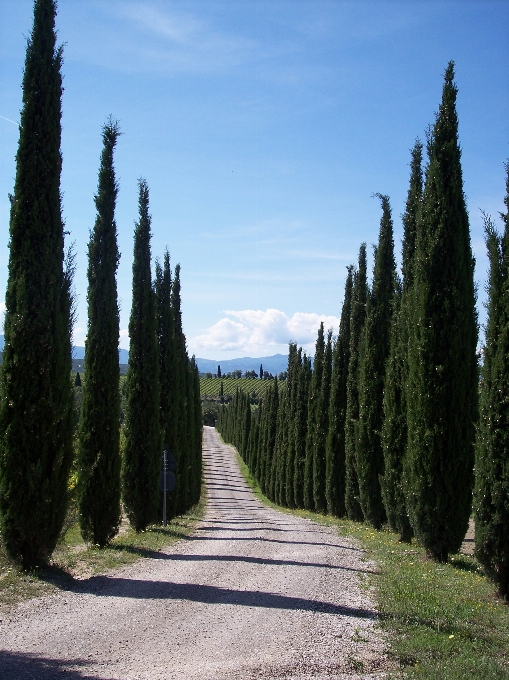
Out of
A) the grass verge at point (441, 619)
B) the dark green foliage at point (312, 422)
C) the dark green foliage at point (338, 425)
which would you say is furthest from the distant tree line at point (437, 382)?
the dark green foliage at point (312, 422)

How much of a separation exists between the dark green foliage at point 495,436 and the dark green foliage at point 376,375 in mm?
8686

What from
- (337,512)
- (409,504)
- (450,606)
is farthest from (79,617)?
(337,512)

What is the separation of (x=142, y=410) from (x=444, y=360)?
25.6 feet

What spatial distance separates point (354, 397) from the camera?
20.2 metres

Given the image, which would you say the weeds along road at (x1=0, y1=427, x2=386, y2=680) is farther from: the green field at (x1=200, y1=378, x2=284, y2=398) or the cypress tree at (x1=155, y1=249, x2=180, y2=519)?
the green field at (x1=200, y1=378, x2=284, y2=398)

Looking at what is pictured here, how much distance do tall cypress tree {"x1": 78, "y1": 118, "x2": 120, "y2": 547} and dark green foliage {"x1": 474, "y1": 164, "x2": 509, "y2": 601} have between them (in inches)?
284

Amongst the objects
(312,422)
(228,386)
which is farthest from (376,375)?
(228,386)

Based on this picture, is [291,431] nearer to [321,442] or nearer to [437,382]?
[321,442]

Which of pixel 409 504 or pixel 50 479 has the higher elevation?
pixel 50 479

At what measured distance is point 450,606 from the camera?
292 inches

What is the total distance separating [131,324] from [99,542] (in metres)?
5.61

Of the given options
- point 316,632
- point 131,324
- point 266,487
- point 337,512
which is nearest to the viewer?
point 316,632

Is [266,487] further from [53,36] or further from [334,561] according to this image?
[53,36]

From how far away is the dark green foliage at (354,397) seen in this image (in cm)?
1956
